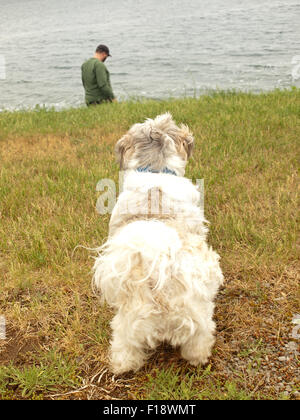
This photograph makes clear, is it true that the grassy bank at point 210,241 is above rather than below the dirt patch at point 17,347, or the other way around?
above

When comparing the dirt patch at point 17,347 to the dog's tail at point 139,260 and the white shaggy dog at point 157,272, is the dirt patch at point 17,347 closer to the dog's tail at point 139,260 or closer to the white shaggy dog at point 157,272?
the white shaggy dog at point 157,272

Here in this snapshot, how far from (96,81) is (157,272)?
1108 cm

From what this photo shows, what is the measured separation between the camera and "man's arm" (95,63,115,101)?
12047 millimetres

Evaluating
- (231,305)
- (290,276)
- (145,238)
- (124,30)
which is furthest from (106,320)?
(124,30)

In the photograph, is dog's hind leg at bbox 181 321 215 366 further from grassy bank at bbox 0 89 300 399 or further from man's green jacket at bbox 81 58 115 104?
man's green jacket at bbox 81 58 115 104

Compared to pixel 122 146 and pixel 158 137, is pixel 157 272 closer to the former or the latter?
pixel 158 137

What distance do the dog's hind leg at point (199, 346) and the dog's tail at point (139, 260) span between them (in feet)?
2.03


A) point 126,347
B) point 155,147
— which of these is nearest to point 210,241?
point 155,147

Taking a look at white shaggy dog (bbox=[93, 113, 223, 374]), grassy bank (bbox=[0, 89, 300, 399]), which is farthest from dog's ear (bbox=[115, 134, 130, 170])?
grassy bank (bbox=[0, 89, 300, 399])

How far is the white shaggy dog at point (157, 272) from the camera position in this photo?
8.64 ft

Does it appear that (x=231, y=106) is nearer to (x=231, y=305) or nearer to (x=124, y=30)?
(x=231, y=305)

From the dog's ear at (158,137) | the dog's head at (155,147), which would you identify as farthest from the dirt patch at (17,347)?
the dog's ear at (158,137)

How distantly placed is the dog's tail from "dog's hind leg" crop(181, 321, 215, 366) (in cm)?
62

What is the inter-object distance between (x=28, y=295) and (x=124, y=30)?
37112 mm
